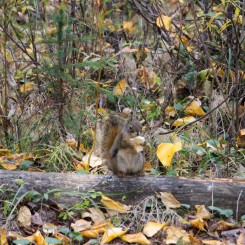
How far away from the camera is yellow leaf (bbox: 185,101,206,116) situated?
18.1ft

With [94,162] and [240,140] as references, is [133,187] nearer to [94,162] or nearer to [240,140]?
[94,162]

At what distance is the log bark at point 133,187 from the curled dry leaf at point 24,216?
0.16 m

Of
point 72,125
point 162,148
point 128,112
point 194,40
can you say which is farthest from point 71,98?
point 194,40

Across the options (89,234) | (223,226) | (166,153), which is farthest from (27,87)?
(223,226)

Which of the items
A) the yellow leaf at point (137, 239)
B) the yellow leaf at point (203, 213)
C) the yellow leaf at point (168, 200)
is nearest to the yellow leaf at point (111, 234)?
the yellow leaf at point (137, 239)

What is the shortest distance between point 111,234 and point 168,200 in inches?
21.6

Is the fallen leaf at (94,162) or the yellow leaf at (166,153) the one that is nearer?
the yellow leaf at (166,153)

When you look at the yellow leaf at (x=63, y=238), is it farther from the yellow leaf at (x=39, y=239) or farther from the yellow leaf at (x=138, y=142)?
the yellow leaf at (x=138, y=142)

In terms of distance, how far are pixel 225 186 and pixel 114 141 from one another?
0.90 meters

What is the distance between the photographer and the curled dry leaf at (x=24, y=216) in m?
3.61

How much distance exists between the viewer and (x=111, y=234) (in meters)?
3.49

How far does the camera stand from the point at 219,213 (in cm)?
383

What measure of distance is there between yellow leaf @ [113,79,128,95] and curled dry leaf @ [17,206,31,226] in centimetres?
219

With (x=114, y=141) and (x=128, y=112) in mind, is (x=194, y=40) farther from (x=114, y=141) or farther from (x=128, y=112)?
(x=114, y=141)
